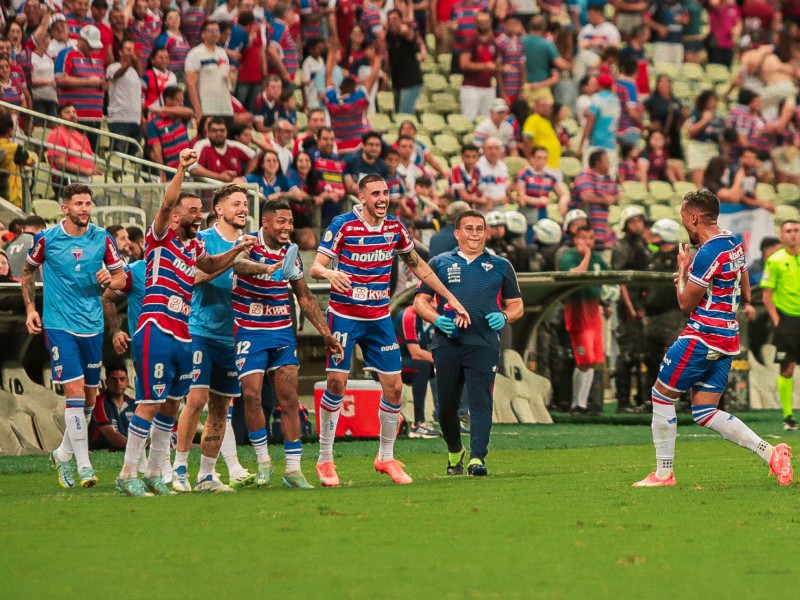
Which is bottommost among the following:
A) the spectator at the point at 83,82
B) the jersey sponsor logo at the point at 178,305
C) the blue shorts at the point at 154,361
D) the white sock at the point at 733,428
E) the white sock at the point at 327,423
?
the white sock at the point at 327,423

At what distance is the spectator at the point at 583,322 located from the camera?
66.7 ft

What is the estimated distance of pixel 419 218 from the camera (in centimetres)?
2186

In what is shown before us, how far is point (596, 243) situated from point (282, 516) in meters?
14.5

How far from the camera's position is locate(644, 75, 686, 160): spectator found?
29359 mm

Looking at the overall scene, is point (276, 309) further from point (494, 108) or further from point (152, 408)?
point (494, 108)

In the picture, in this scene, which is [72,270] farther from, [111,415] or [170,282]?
[111,415]

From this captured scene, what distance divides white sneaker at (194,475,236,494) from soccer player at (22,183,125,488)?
49.5 inches

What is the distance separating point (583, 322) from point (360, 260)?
899 centimetres

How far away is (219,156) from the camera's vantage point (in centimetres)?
1931

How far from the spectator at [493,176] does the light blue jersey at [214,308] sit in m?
11.5

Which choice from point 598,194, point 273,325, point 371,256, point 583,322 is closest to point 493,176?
point 598,194

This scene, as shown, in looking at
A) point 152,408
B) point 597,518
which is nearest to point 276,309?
point 152,408

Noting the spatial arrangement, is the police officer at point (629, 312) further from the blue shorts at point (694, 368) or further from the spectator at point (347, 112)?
the blue shorts at point (694, 368)

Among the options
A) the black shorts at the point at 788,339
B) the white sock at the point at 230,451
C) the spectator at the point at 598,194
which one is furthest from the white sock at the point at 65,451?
the spectator at the point at 598,194
